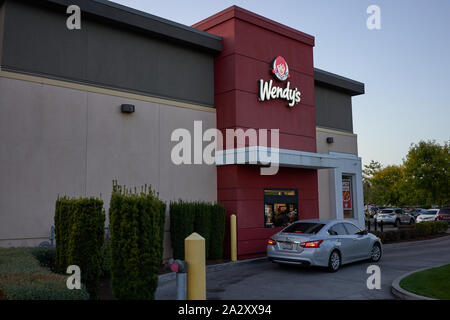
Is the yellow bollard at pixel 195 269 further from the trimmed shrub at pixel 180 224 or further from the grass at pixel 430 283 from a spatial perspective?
the trimmed shrub at pixel 180 224

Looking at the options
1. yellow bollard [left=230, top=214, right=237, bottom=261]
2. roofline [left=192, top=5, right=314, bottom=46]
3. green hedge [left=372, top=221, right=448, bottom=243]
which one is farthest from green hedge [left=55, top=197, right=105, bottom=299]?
green hedge [left=372, top=221, right=448, bottom=243]

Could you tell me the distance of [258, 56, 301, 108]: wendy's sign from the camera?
16047 mm

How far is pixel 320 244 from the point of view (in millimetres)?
11508

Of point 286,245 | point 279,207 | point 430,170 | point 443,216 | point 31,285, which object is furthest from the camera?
point 430,170

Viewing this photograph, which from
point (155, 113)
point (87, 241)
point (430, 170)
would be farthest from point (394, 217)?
point (87, 241)

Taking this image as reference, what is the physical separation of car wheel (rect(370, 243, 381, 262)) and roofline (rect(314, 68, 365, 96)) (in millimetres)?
9285

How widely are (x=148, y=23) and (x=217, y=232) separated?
24.4ft

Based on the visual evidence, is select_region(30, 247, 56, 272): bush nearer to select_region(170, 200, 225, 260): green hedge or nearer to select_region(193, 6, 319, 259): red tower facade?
select_region(170, 200, 225, 260): green hedge

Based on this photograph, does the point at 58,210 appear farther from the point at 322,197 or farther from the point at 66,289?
the point at 322,197

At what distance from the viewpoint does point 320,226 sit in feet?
40.3

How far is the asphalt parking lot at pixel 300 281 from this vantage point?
9172 millimetres

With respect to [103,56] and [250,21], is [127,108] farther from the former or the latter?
[250,21]

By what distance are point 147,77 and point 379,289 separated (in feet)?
31.8
